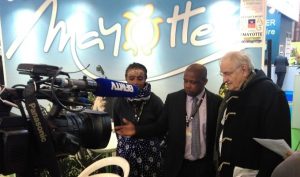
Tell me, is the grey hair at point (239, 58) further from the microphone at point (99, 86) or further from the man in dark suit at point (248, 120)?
the microphone at point (99, 86)

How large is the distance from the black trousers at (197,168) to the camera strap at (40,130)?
44.4 inches

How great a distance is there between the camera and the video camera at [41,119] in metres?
0.85

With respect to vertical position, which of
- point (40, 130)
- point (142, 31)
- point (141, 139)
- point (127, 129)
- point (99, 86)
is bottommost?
point (141, 139)

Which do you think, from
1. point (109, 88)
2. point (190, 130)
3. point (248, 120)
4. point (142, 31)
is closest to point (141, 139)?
point (190, 130)

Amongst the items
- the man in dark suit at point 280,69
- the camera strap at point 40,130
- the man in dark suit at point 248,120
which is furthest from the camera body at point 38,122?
the man in dark suit at point 280,69

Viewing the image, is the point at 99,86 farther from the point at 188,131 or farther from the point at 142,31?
the point at 142,31

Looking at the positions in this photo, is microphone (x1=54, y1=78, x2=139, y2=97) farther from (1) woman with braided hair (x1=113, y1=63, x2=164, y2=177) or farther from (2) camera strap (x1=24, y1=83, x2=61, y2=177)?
(1) woman with braided hair (x1=113, y1=63, x2=164, y2=177)

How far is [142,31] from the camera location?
192 inches

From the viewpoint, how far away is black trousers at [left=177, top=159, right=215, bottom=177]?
73.5 inches

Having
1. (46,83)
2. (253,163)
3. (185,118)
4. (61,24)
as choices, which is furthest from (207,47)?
(46,83)

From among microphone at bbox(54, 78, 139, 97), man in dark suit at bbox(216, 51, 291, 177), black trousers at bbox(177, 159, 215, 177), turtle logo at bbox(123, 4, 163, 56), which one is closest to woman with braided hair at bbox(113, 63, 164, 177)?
black trousers at bbox(177, 159, 215, 177)

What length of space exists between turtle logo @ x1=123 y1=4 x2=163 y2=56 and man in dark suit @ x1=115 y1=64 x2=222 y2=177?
302cm

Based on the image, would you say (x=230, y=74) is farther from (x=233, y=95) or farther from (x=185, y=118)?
(x=185, y=118)

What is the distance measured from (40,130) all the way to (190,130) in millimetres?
1171
